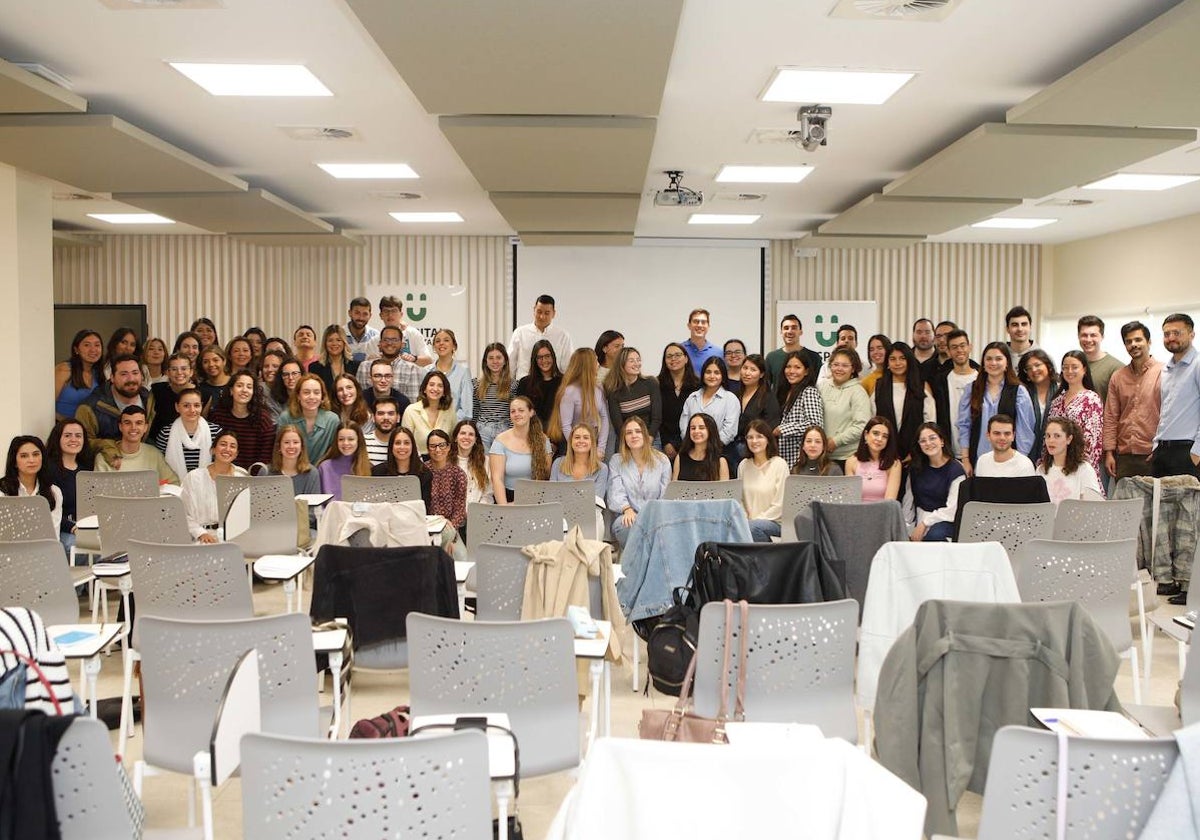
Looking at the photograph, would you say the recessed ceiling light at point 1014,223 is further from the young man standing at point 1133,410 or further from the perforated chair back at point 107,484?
the perforated chair back at point 107,484

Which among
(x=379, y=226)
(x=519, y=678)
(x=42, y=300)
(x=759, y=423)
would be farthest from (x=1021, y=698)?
(x=379, y=226)

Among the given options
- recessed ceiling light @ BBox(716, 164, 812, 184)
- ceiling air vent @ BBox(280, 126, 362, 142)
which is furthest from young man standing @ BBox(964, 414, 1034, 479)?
ceiling air vent @ BBox(280, 126, 362, 142)

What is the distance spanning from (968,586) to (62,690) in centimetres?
290

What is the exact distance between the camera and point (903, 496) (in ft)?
23.0

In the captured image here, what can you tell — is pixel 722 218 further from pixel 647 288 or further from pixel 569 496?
pixel 569 496

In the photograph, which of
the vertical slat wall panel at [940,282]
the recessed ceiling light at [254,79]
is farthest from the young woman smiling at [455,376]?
the vertical slat wall panel at [940,282]

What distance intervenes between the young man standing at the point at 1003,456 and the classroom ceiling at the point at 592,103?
1784 millimetres

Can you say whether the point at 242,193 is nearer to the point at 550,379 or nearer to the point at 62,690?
the point at 550,379

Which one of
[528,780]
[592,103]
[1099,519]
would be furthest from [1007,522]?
[592,103]

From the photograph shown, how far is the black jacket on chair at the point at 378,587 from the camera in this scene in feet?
13.7

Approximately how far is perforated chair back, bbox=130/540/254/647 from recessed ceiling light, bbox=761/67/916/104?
3866 millimetres

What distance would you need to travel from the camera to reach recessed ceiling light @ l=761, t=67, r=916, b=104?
588 cm

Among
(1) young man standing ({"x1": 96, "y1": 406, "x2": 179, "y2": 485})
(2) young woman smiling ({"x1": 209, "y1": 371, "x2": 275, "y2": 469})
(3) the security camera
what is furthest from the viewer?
(2) young woman smiling ({"x1": 209, "y1": 371, "x2": 275, "y2": 469})

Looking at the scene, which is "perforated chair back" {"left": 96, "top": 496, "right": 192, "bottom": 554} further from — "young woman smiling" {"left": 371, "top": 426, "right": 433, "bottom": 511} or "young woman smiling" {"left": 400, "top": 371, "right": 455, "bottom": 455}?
"young woman smiling" {"left": 400, "top": 371, "right": 455, "bottom": 455}
